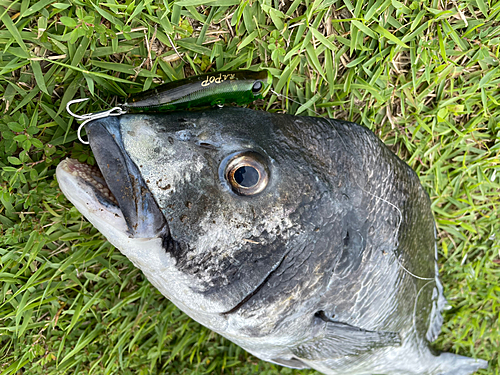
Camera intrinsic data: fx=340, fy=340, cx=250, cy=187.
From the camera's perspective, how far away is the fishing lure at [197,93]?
Result: 5.46 feet

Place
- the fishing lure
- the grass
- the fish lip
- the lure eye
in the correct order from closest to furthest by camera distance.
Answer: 1. the fish lip
2. the fishing lure
3. the lure eye
4. the grass

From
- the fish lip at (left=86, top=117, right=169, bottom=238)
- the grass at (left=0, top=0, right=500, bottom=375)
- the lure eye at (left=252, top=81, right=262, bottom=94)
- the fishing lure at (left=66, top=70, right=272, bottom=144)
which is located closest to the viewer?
the fish lip at (left=86, top=117, right=169, bottom=238)

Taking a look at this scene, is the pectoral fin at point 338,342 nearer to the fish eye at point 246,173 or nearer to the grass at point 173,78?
the fish eye at point 246,173

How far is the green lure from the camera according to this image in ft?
5.47

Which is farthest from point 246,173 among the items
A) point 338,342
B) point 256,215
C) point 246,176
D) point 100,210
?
point 338,342

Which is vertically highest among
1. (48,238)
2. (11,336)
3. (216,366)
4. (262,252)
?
(262,252)

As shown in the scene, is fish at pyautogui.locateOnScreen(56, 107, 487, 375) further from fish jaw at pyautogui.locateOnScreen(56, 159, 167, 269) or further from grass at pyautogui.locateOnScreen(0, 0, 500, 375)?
grass at pyautogui.locateOnScreen(0, 0, 500, 375)

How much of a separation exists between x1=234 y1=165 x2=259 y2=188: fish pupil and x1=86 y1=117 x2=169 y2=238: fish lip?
0.37 metres

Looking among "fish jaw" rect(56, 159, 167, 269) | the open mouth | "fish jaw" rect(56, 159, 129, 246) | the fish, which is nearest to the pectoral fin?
the fish

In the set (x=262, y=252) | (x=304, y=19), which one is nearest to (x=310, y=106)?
(x=304, y=19)

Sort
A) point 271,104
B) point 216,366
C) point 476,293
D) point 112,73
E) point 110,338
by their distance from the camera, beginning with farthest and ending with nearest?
point 476,293, point 216,366, point 110,338, point 271,104, point 112,73

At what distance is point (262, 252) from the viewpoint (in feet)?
5.04

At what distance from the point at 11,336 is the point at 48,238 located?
0.74m

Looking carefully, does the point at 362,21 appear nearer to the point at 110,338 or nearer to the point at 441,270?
the point at 441,270
